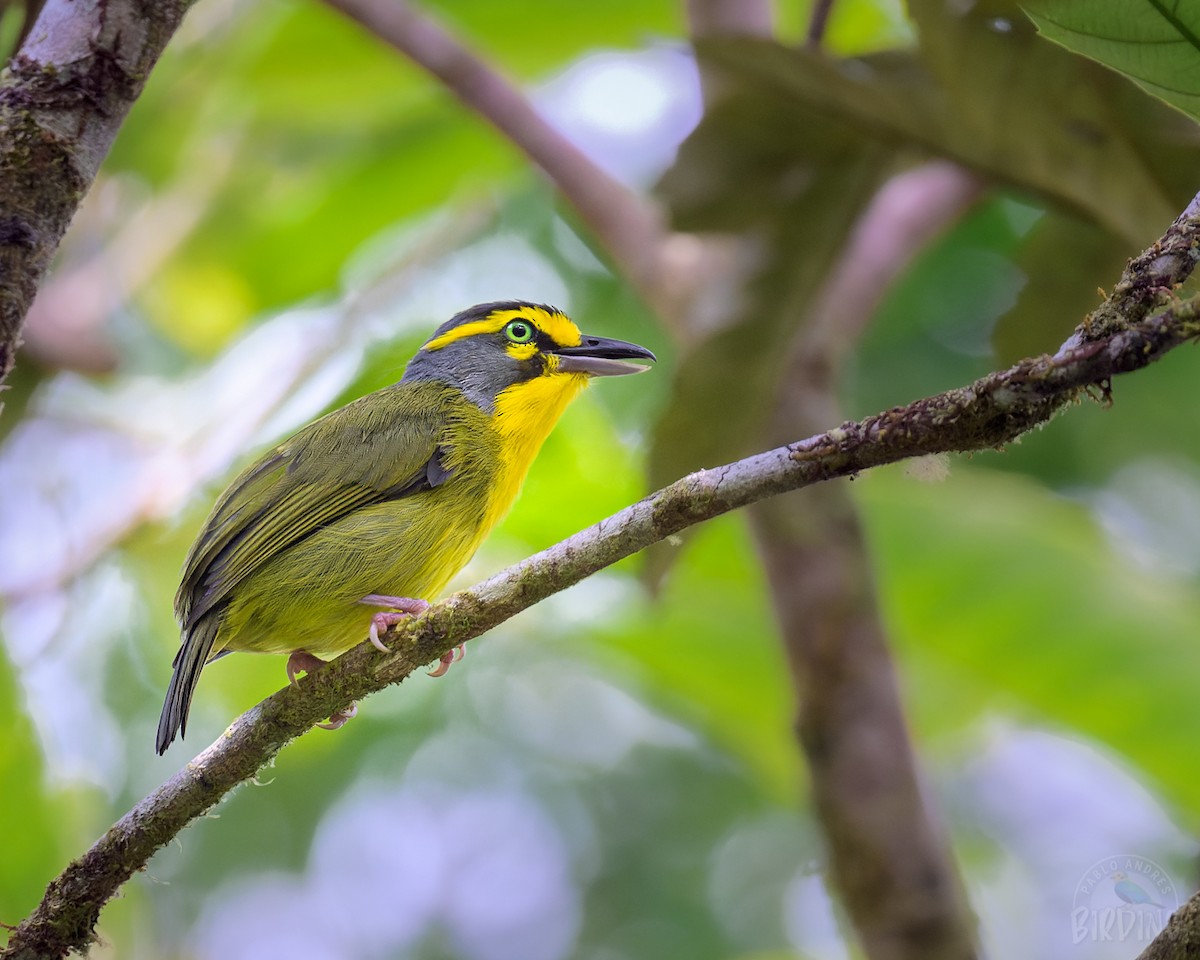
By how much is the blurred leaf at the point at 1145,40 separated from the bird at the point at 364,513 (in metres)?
1.78

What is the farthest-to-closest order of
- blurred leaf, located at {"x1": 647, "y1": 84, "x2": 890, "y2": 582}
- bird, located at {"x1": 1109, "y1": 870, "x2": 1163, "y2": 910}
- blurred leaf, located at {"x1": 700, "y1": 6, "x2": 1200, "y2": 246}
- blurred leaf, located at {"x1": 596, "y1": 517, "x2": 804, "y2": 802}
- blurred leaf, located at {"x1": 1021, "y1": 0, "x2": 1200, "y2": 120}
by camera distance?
blurred leaf, located at {"x1": 596, "y1": 517, "x2": 804, "y2": 802}, blurred leaf, located at {"x1": 647, "y1": 84, "x2": 890, "y2": 582}, blurred leaf, located at {"x1": 700, "y1": 6, "x2": 1200, "y2": 246}, bird, located at {"x1": 1109, "y1": 870, "x2": 1163, "y2": 910}, blurred leaf, located at {"x1": 1021, "y1": 0, "x2": 1200, "y2": 120}

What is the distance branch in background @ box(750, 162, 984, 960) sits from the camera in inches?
153

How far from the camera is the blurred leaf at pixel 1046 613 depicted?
15.2 ft

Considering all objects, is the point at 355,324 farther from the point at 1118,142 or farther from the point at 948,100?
the point at 1118,142

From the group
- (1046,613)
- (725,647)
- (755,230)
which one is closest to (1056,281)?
(755,230)

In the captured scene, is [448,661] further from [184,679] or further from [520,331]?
[520,331]

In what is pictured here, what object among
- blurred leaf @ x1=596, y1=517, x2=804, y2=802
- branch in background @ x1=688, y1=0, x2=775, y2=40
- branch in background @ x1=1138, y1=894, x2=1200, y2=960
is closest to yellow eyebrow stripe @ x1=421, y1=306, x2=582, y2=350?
blurred leaf @ x1=596, y1=517, x2=804, y2=802

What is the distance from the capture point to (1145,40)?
7.68 ft

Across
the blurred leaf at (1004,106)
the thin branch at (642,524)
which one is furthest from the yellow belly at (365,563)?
the blurred leaf at (1004,106)

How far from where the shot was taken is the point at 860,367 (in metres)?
7.29

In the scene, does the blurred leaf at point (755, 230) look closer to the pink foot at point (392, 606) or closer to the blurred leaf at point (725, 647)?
the blurred leaf at point (725, 647)

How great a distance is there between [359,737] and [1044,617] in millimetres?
4408

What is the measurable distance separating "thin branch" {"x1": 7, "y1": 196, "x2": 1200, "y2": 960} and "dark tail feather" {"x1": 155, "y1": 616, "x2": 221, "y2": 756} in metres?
0.45

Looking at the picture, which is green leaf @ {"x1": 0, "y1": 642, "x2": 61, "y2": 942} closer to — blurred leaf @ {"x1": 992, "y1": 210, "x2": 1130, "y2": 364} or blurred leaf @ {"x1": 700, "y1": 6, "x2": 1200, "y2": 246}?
blurred leaf @ {"x1": 700, "y1": 6, "x2": 1200, "y2": 246}
